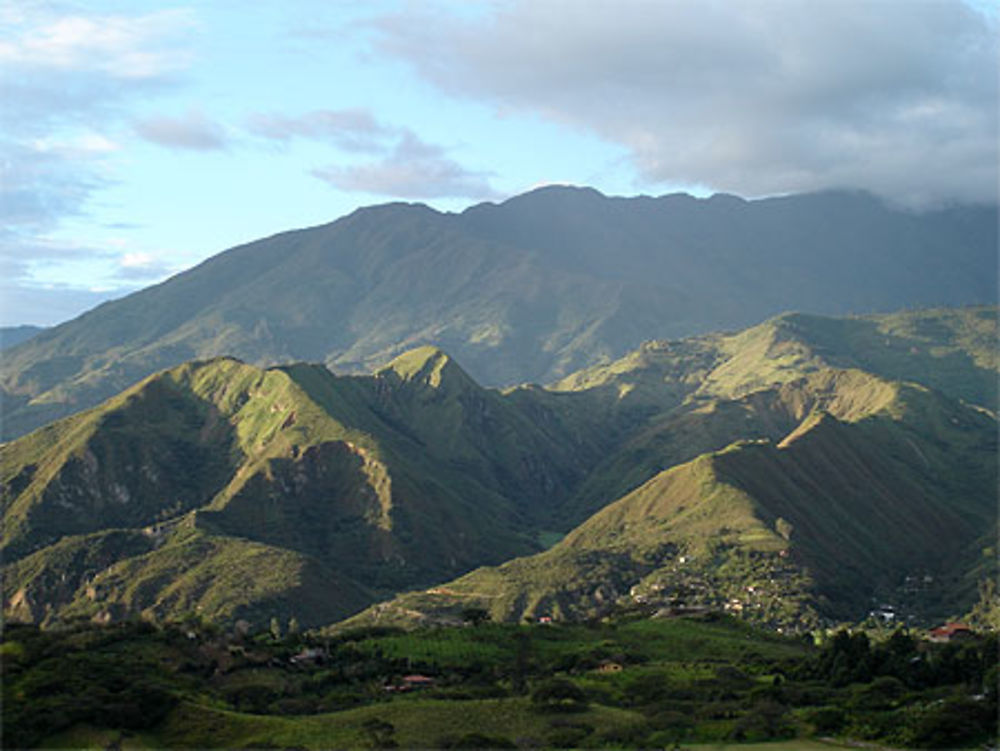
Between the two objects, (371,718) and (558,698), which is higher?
(371,718)

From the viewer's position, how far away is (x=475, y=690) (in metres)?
116

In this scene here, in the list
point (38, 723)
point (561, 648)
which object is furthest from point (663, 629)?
point (38, 723)

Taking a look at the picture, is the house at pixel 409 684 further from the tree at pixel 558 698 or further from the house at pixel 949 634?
the house at pixel 949 634

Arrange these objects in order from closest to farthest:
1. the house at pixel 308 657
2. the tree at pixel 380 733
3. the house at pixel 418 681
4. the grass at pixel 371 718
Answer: the tree at pixel 380 733 → the grass at pixel 371 718 → the house at pixel 418 681 → the house at pixel 308 657

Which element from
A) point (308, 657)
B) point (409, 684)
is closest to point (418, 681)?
point (409, 684)

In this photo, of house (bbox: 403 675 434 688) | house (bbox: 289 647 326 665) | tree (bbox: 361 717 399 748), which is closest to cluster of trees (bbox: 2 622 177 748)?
tree (bbox: 361 717 399 748)

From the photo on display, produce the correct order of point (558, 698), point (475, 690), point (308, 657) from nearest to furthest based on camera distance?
point (558, 698), point (475, 690), point (308, 657)

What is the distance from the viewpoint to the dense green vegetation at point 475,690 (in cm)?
9319

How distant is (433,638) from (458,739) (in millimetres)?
62573

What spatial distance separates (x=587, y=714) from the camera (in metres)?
102

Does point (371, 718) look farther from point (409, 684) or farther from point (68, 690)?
point (68, 690)

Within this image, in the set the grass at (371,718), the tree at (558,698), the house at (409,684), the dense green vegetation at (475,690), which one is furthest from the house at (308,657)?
the tree at (558,698)

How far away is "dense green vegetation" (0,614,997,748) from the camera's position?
306 ft

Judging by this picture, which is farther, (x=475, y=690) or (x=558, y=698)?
(x=475, y=690)
